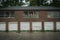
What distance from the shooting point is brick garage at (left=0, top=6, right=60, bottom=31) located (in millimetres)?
31688

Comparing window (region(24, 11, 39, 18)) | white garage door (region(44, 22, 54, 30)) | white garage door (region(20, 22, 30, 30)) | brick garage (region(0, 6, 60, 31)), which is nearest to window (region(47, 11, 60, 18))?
brick garage (region(0, 6, 60, 31))

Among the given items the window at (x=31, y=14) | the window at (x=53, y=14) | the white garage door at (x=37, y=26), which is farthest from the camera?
the window at (x=31, y=14)

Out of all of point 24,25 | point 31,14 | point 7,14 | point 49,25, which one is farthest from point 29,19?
point 7,14

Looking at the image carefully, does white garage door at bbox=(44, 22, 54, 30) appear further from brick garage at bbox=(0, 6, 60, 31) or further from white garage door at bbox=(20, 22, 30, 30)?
white garage door at bbox=(20, 22, 30, 30)

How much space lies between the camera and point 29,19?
3186 cm

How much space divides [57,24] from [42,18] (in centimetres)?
316

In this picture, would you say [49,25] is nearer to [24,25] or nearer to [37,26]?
[37,26]

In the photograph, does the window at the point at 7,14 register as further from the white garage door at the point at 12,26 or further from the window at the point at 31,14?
the window at the point at 31,14

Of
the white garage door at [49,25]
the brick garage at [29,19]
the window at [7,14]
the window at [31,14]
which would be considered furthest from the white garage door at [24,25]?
the white garage door at [49,25]

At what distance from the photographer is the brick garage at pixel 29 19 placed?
31.7m

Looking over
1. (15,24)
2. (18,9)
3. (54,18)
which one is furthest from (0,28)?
(54,18)

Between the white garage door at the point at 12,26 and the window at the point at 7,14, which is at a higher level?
the window at the point at 7,14

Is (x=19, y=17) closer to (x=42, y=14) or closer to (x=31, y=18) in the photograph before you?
(x=31, y=18)

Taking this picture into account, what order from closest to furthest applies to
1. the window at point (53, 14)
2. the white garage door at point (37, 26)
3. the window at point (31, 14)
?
the white garage door at point (37, 26) → the window at point (53, 14) → the window at point (31, 14)
